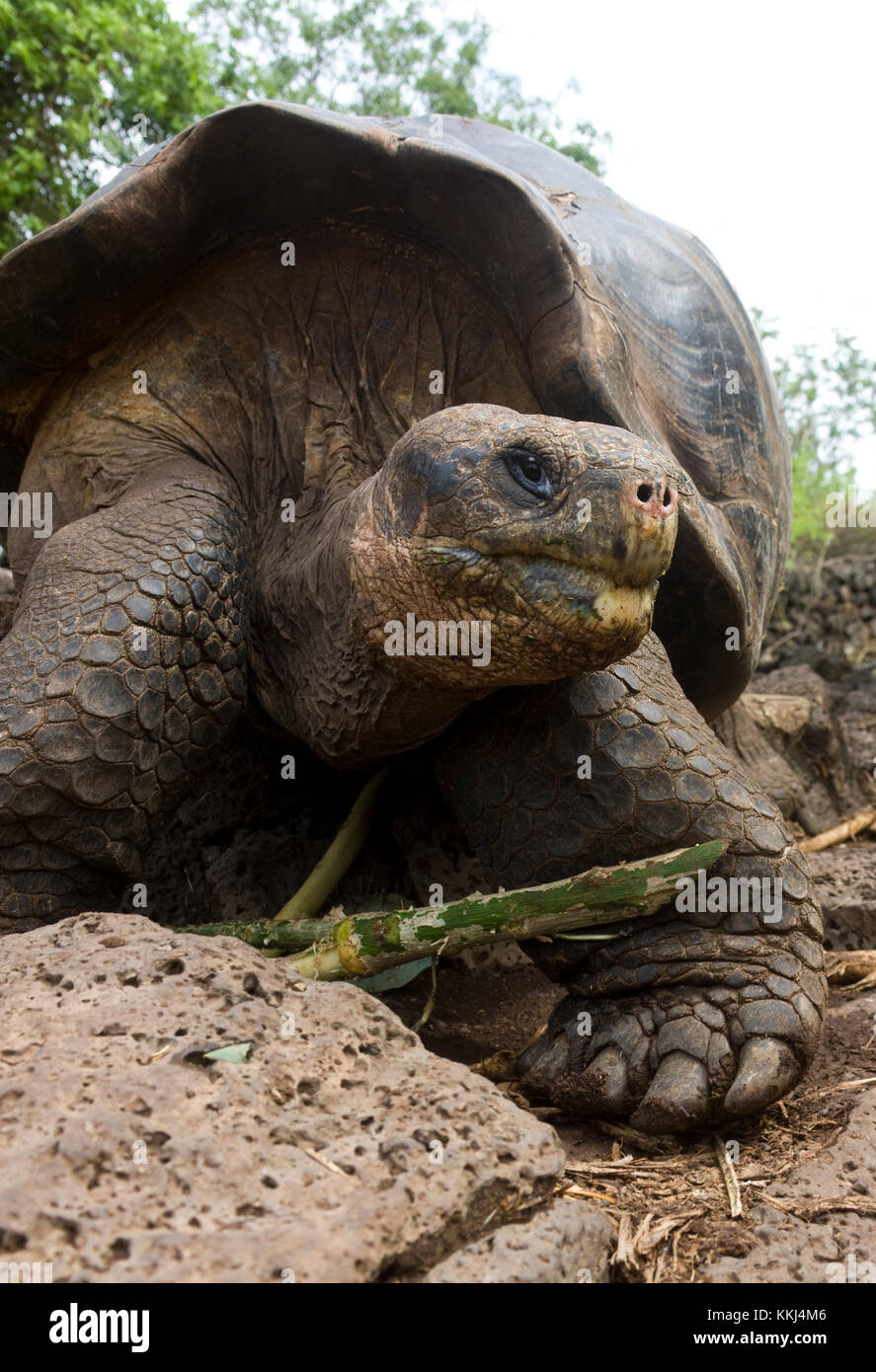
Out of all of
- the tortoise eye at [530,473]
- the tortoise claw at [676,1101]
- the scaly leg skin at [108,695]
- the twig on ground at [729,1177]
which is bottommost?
the twig on ground at [729,1177]

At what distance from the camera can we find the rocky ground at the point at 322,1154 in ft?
3.89

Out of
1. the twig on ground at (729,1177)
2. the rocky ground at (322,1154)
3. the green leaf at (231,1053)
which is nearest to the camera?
the rocky ground at (322,1154)

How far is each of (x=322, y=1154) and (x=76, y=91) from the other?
27.1 ft

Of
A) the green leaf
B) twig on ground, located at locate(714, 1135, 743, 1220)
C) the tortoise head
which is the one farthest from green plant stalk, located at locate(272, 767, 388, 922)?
the green leaf

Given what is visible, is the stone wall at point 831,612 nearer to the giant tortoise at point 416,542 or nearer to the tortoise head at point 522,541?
the giant tortoise at point 416,542

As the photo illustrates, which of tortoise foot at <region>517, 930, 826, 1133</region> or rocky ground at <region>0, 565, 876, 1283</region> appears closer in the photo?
rocky ground at <region>0, 565, 876, 1283</region>

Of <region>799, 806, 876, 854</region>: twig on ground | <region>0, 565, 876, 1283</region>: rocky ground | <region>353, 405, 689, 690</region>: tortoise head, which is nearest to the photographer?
<region>0, 565, 876, 1283</region>: rocky ground

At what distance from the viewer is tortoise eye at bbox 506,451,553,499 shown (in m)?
1.84

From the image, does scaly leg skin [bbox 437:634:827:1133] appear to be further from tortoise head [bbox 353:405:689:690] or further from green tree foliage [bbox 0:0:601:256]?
green tree foliage [bbox 0:0:601:256]

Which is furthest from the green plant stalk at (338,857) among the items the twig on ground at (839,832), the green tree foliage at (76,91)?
the green tree foliage at (76,91)

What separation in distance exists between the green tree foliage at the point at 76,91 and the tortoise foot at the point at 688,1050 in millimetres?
7313

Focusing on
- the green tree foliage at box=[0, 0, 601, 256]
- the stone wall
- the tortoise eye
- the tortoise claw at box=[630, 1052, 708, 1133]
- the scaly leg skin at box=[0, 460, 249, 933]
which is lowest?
the tortoise claw at box=[630, 1052, 708, 1133]

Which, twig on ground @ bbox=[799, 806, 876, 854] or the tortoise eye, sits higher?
the tortoise eye
